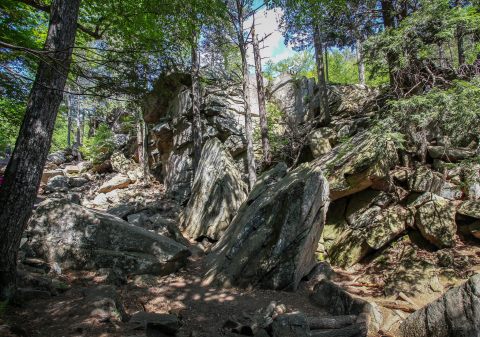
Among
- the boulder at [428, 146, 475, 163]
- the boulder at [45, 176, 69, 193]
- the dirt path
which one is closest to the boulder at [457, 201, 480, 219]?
the boulder at [428, 146, 475, 163]

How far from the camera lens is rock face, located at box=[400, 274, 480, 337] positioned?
4.54 meters

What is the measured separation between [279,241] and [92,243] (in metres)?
4.71

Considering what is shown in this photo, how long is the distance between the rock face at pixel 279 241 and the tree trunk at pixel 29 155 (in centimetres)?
442

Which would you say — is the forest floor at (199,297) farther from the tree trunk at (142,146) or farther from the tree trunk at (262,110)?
the tree trunk at (142,146)

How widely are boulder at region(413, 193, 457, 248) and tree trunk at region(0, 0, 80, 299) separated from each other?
953 centimetres

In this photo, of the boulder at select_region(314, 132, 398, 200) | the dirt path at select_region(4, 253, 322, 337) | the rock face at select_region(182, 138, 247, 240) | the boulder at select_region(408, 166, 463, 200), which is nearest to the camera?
the dirt path at select_region(4, 253, 322, 337)

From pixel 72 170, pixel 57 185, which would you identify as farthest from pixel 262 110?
pixel 72 170

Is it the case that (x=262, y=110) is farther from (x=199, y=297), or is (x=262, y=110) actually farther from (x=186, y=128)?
(x=199, y=297)

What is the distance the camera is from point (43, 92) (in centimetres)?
507

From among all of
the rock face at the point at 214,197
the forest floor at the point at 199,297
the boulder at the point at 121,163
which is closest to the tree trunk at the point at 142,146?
the boulder at the point at 121,163

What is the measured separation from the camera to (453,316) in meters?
4.77

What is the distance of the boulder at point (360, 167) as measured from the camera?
384 inches

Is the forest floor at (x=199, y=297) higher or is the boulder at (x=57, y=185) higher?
the boulder at (x=57, y=185)

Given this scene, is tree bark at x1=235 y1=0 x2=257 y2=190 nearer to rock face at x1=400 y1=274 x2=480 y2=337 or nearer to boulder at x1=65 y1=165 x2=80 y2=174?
rock face at x1=400 y1=274 x2=480 y2=337
